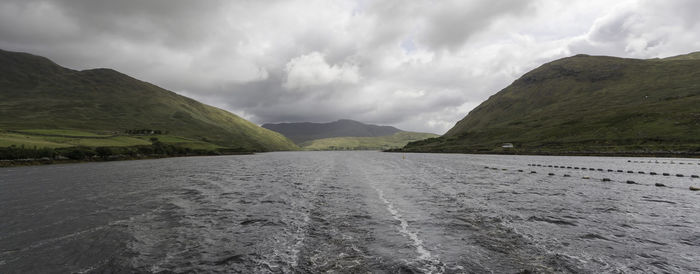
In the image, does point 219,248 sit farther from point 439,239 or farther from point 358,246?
point 439,239

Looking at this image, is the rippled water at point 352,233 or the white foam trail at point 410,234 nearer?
the rippled water at point 352,233

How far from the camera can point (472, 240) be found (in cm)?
1944

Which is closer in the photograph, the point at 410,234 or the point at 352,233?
the point at 410,234

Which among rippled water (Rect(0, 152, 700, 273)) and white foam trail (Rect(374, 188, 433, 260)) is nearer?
rippled water (Rect(0, 152, 700, 273))

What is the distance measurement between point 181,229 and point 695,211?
44.4 metres

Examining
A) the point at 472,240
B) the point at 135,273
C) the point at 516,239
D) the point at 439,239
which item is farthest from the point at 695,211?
the point at 135,273

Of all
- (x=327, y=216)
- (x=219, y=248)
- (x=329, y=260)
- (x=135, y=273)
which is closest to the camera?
(x=135, y=273)

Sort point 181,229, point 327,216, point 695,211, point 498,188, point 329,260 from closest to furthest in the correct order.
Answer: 1. point 329,260
2. point 181,229
3. point 327,216
4. point 695,211
5. point 498,188

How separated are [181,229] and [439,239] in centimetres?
1827

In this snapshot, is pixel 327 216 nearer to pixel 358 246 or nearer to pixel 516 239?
pixel 358 246

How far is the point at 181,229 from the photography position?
73.7ft

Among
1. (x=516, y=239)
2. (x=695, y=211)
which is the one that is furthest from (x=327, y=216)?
(x=695, y=211)

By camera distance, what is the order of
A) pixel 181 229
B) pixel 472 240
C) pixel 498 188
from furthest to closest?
pixel 498 188 → pixel 181 229 → pixel 472 240

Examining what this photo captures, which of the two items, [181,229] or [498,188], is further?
[498,188]
